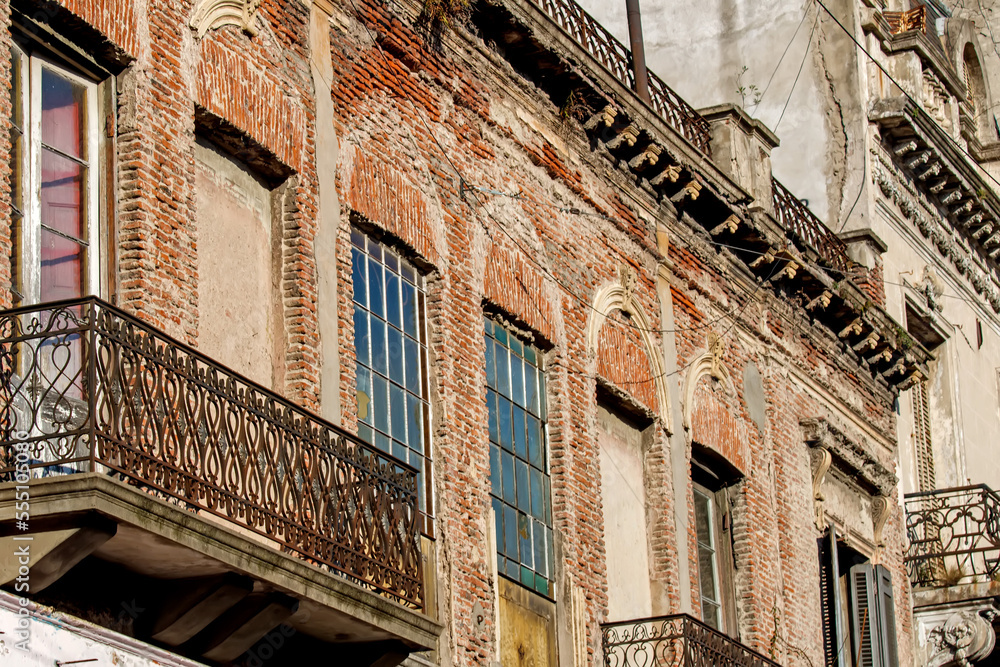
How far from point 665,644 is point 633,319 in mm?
2826

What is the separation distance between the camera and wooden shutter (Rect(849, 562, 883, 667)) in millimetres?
19750

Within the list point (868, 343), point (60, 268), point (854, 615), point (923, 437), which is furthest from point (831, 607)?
point (60, 268)

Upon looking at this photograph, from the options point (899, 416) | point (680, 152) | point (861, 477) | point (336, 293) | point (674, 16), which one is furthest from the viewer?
point (674, 16)

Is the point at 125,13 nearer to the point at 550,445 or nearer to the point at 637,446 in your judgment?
the point at 550,445

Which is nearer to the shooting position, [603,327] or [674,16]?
[603,327]

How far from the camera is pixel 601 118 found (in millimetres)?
16547

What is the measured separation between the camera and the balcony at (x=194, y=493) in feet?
29.4

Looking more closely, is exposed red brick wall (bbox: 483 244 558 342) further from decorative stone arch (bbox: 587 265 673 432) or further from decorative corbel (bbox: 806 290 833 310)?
decorative corbel (bbox: 806 290 833 310)

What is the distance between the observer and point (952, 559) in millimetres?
23203

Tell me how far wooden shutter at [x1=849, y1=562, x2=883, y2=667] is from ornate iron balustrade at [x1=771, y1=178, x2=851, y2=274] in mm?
3228

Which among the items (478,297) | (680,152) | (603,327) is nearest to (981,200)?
(680,152)

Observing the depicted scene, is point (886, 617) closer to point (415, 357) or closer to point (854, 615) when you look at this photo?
point (854, 615)

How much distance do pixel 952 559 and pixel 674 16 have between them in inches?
280

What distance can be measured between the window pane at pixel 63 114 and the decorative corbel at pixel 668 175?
24.1 feet
